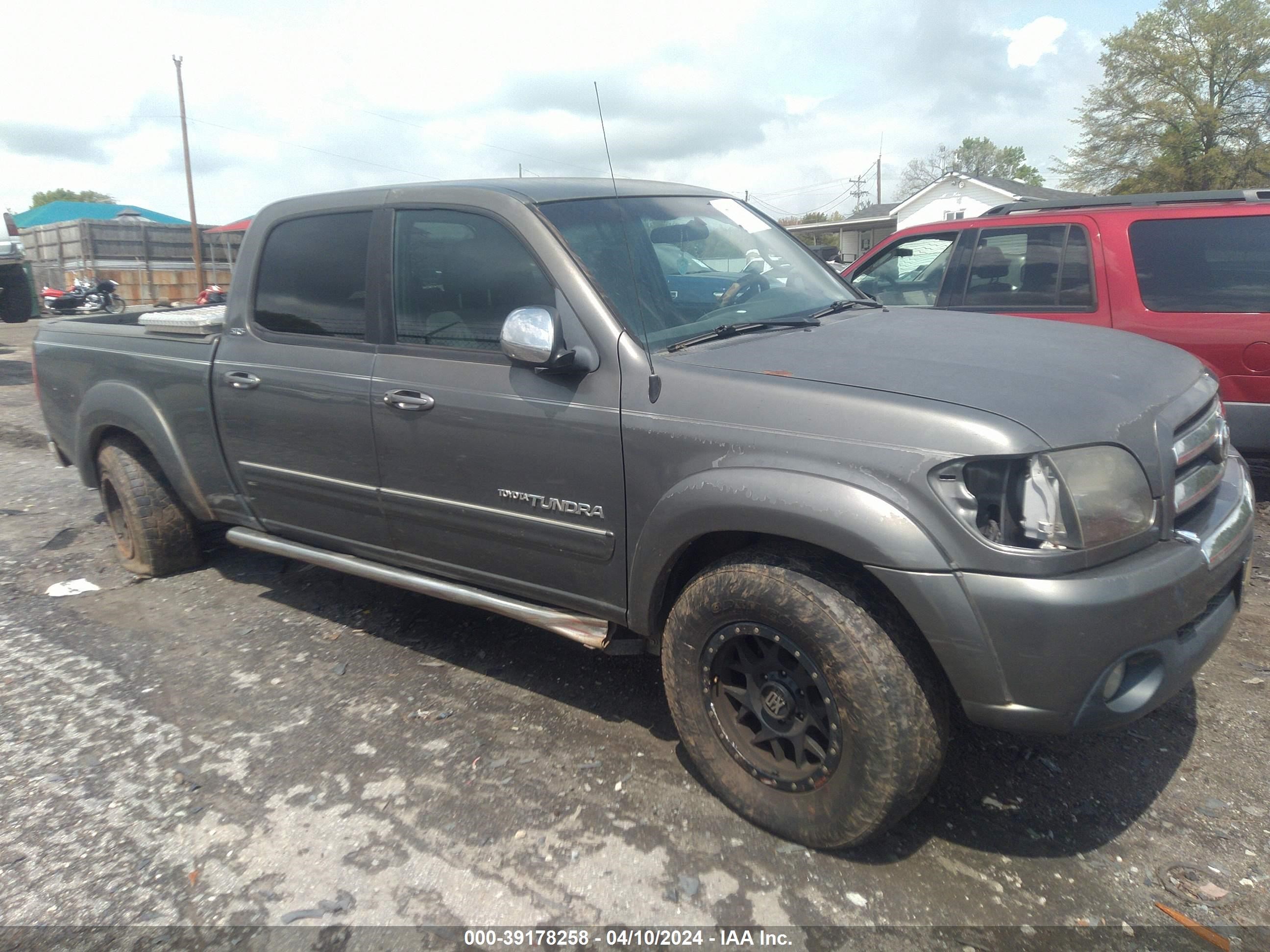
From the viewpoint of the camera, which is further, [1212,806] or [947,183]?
[947,183]

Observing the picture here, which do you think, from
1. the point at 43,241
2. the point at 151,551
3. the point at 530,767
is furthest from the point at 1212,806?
the point at 43,241

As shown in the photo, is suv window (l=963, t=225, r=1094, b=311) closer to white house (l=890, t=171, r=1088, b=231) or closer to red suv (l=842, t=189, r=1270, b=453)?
red suv (l=842, t=189, r=1270, b=453)

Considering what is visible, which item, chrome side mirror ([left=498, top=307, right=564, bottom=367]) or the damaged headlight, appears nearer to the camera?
the damaged headlight

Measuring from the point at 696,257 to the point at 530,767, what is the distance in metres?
1.94

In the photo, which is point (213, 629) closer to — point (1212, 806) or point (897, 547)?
point (897, 547)

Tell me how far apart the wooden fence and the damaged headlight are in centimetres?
2991

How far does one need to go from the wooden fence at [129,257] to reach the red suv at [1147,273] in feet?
90.1

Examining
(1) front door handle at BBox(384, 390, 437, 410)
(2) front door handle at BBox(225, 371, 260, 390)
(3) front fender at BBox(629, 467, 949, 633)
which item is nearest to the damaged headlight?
(3) front fender at BBox(629, 467, 949, 633)

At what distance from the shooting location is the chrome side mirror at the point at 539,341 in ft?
9.20

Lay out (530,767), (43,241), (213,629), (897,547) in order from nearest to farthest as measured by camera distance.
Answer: (897,547) → (530,767) → (213,629) → (43,241)

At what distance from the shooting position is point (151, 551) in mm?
4770

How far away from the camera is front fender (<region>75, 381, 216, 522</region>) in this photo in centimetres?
435

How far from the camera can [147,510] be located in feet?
15.3

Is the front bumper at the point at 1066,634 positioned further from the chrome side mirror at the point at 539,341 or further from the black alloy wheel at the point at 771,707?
the chrome side mirror at the point at 539,341
